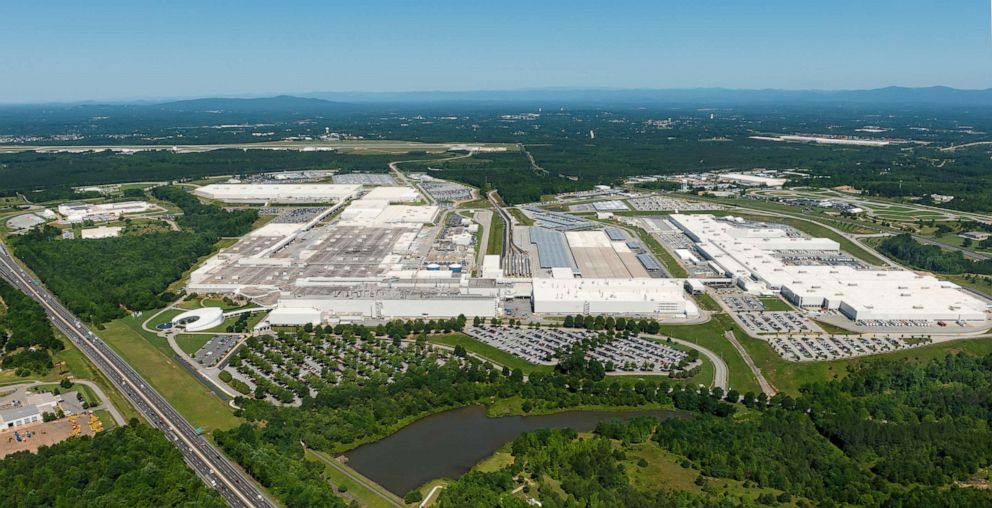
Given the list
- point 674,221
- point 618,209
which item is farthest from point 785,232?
point 618,209

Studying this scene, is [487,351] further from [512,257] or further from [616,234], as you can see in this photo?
[616,234]

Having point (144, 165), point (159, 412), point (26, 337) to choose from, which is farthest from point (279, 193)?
point (159, 412)

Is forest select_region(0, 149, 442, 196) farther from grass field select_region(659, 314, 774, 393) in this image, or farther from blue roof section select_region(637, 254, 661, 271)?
grass field select_region(659, 314, 774, 393)

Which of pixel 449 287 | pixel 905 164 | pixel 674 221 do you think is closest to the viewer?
pixel 449 287

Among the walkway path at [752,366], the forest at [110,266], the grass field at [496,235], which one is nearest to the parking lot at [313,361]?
the forest at [110,266]

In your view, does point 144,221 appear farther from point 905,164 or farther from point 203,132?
point 203,132
